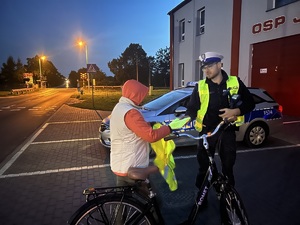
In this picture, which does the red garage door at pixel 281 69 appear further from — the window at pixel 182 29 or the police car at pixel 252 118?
the window at pixel 182 29

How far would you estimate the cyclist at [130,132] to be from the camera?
2.25 metres

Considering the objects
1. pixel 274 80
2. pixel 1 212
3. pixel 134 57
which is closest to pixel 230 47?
pixel 274 80

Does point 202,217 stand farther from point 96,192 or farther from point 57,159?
point 57,159

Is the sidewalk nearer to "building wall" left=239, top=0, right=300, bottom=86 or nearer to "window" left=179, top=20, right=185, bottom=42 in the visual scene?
"building wall" left=239, top=0, right=300, bottom=86

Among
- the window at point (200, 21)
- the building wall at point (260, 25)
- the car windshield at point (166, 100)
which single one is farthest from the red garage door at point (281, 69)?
the car windshield at point (166, 100)

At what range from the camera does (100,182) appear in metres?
4.62

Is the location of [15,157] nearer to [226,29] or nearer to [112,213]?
[112,213]

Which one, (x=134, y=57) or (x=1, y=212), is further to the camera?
(x=134, y=57)

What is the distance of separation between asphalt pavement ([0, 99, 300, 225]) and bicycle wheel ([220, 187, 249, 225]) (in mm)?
666

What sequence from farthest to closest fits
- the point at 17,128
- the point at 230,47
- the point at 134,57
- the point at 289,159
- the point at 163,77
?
the point at 134,57
the point at 163,77
the point at 230,47
the point at 17,128
the point at 289,159

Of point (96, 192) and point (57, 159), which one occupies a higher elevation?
point (96, 192)

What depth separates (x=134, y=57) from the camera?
9819 cm

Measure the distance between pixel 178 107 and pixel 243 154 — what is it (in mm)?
1912

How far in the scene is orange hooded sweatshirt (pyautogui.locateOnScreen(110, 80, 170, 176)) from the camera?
2.25 meters
